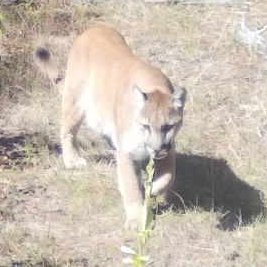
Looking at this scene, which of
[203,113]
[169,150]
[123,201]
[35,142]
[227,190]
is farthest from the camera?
[203,113]

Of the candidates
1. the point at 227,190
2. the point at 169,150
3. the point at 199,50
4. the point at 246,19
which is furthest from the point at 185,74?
the point at 169,150

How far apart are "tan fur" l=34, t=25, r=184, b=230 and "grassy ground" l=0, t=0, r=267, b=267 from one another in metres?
0.20

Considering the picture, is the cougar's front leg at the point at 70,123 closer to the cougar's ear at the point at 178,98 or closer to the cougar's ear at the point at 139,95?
the cougar's ear at the point at 139,95

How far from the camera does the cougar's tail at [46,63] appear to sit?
6.50 meters

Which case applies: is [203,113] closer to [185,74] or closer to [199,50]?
[185,74]

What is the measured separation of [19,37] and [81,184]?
249 cm

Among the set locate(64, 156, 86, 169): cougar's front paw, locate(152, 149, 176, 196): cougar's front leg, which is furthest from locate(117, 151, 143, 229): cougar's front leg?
→ locate(64, 156, 86, 169): cougar's front paw

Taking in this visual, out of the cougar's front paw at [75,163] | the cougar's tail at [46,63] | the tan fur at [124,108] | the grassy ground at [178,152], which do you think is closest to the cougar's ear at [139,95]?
the tan fur at [124,108]

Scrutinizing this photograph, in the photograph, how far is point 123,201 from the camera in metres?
5.21

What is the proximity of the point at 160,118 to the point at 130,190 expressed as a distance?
0.50 meters

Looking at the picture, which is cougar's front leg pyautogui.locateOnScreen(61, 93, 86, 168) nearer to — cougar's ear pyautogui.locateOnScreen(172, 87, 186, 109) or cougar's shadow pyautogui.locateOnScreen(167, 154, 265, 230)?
cougar's shadow pyautogui.locateOnScreen(167, 154, 265, 230)

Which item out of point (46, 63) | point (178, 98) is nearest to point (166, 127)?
point (178, 98)

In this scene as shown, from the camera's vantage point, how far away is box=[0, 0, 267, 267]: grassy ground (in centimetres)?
481

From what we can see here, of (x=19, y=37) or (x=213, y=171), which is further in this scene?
(x=19, y=37)
